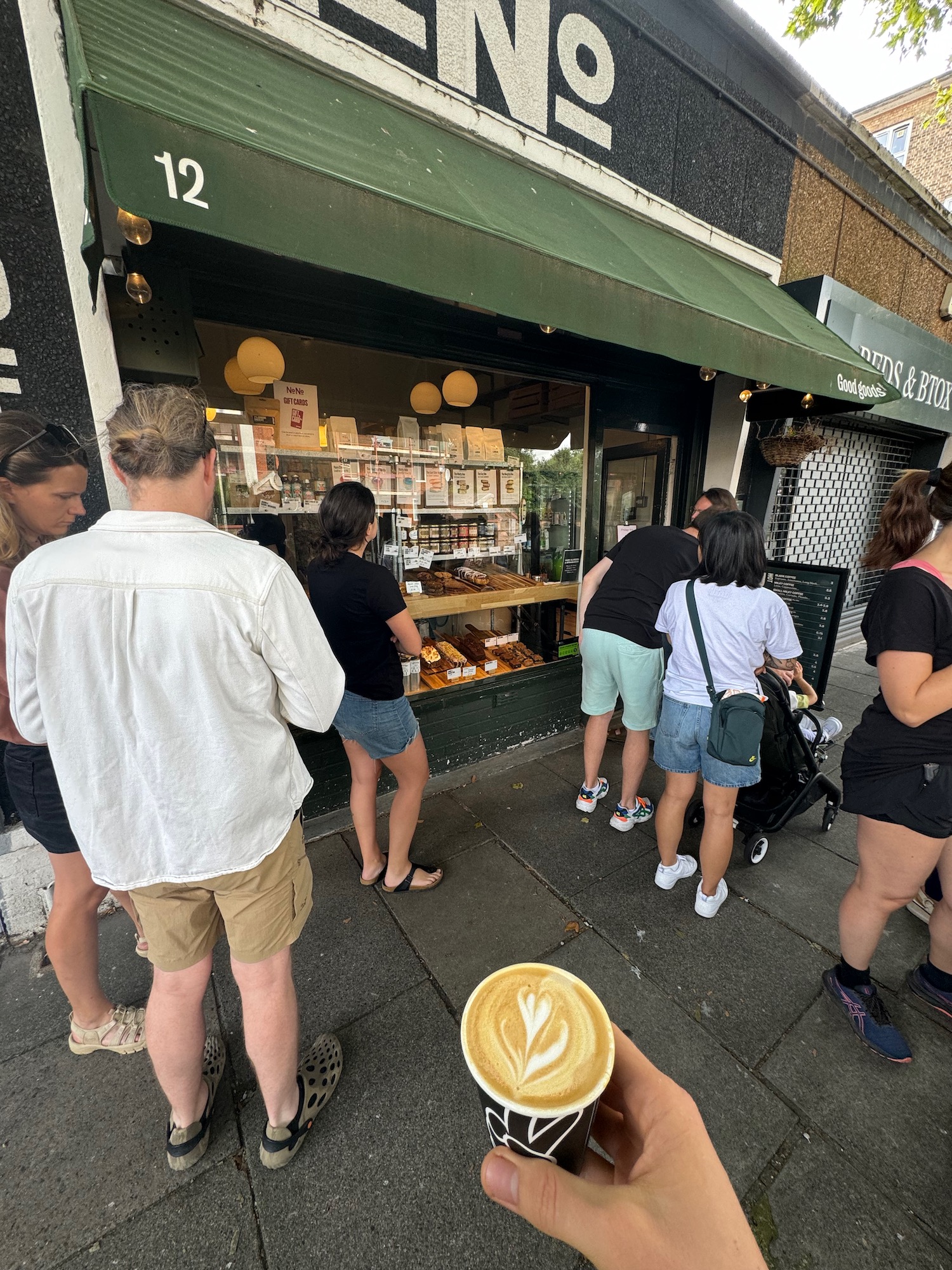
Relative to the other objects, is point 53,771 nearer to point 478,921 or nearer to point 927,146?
point 478,921

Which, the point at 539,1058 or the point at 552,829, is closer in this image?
the point at 539,1058

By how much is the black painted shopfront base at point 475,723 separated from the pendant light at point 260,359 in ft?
6.62

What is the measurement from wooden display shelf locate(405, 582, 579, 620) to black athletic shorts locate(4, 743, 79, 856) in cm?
224

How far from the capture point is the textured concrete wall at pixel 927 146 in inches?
585

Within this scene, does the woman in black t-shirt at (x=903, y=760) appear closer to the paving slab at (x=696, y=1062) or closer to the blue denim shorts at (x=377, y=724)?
the paving slab at (x=696, y=1062)

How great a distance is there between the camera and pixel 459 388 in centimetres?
357

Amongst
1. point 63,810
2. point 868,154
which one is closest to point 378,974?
point 63,810

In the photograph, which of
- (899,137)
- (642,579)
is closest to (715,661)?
(642,579)

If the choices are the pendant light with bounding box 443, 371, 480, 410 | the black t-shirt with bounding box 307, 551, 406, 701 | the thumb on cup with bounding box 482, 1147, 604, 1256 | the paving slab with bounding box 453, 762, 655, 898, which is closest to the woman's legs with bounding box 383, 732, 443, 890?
the black t-shirt with bounding box 307, 551, 406, 701

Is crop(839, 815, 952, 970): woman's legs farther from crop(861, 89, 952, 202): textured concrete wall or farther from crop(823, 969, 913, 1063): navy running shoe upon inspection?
crop(861, 89, 952, 202): textured concrete wall

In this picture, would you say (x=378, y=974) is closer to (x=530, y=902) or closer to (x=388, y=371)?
(x=530, y=902)

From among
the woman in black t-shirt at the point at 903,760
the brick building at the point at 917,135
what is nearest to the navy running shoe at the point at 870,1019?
the woman in black t-shirt at the point at 903,760

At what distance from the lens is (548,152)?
3.09 m

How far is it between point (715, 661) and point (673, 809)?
0.80 metres
